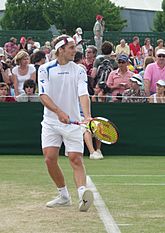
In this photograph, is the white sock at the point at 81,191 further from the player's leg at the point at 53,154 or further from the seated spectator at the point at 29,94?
the seated spectator at the point at 29,94

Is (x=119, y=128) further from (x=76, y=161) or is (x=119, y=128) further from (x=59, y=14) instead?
(x=59, y=14)

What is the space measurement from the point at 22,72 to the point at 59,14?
42301 millimetres

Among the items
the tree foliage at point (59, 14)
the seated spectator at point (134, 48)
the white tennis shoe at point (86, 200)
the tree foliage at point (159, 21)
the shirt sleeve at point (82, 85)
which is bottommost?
the tree foliage at point (159, 21)

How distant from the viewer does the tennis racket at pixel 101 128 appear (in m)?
9.59

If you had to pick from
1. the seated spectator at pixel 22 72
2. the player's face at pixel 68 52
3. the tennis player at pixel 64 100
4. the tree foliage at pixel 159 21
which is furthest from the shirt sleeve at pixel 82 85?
the tree foliage at pixel 159 21

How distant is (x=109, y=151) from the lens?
1683 centimetres

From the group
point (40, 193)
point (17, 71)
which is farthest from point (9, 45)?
point (40, 193)

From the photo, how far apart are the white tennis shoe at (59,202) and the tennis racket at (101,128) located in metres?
0.88

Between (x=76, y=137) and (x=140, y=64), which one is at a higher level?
(x=76, y=137)

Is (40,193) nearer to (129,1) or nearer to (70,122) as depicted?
(70,122)

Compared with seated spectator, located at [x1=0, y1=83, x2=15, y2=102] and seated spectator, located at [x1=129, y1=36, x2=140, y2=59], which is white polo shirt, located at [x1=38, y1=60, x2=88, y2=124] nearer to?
seated spectator, located at [x1=0, y1=83, x2=15, y2=102]

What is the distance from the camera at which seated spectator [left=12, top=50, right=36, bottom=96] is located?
1725cm

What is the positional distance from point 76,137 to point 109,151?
22.9ft

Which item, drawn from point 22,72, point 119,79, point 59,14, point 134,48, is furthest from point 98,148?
point 59,14
